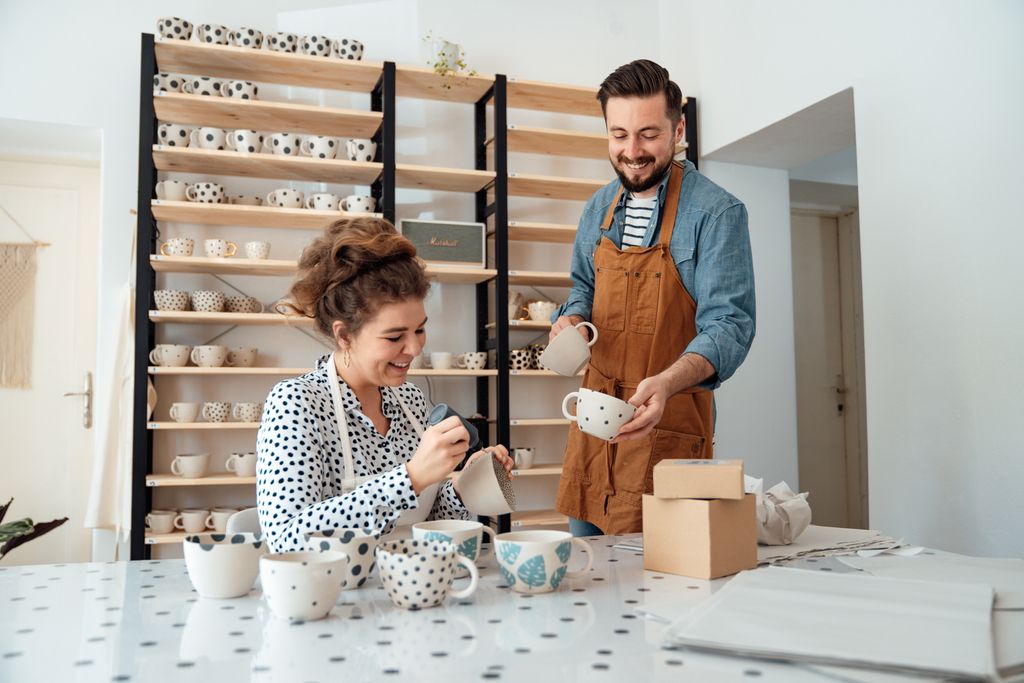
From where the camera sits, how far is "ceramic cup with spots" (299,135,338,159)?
3.16 meters

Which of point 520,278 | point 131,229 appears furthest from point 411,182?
point 131,229

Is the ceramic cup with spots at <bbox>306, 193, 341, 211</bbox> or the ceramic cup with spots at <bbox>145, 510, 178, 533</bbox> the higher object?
the ceramic cup with spots at <bbox>306, 193, 341, 211</bbox>

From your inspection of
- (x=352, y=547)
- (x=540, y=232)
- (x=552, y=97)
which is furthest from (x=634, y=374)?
(x=552, y=97)

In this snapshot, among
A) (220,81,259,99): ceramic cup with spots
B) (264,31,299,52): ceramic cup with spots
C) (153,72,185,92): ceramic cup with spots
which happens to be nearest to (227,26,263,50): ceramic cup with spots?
(264,31,299,52): ceramic cup with spots

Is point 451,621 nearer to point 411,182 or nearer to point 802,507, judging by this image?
point 802,507

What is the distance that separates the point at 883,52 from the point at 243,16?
2.53 m

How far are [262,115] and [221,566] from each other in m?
2.52

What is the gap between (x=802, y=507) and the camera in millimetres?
1361

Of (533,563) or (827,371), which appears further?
(827,371)

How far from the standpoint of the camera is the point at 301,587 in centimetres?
93

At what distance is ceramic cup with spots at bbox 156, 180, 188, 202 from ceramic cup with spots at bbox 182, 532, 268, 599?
230 centimetres

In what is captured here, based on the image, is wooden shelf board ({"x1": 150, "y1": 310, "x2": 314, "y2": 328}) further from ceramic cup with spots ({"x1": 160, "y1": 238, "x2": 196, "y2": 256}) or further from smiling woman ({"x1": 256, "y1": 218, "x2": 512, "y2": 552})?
smiling woman ({"x1": 256, "y1": 218, "x2": 512, "y2": 552})

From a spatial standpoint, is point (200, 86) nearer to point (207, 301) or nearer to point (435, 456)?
point (207, 301)

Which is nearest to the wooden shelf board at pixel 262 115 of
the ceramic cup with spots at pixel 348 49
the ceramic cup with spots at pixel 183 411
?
the ceramic cup with spots at pixel 348 49
